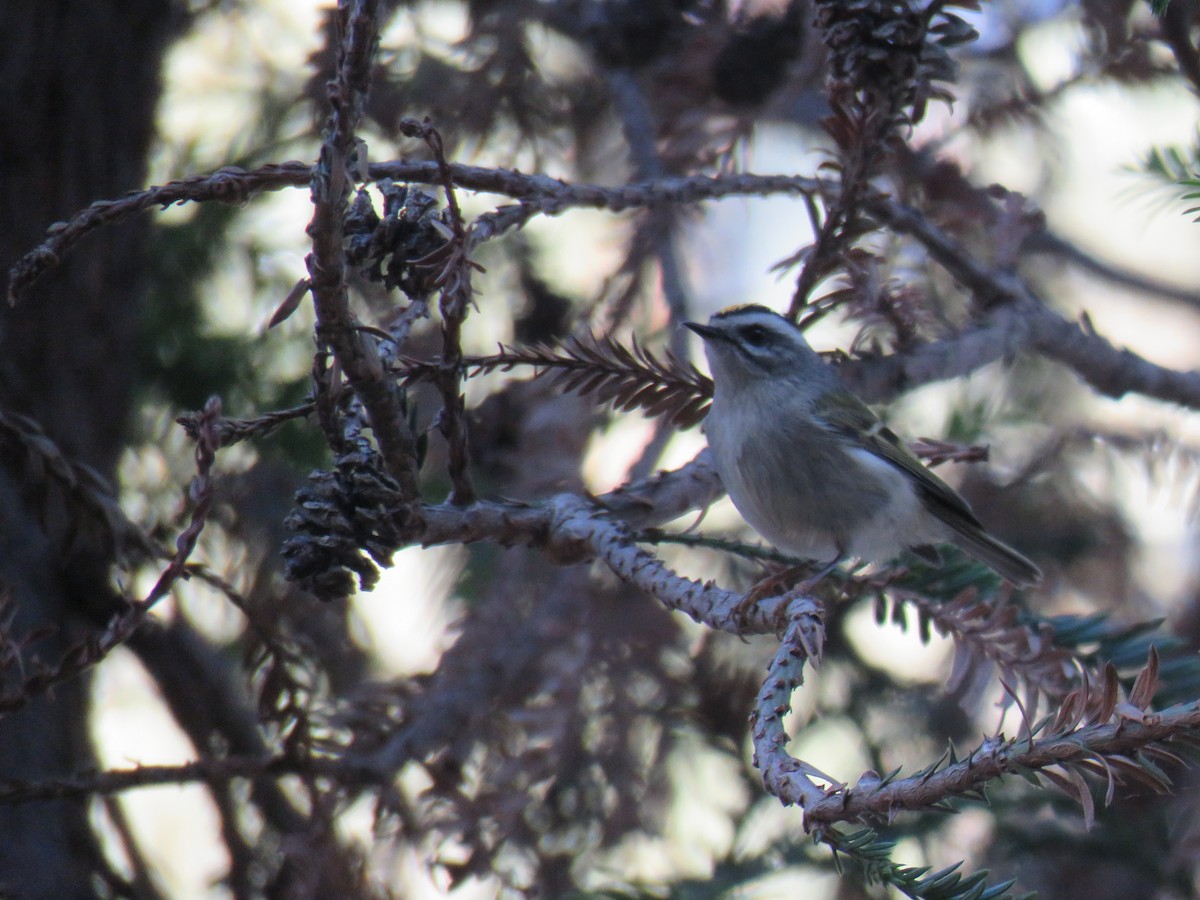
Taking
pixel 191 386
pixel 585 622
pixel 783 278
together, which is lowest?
pixel 585 622

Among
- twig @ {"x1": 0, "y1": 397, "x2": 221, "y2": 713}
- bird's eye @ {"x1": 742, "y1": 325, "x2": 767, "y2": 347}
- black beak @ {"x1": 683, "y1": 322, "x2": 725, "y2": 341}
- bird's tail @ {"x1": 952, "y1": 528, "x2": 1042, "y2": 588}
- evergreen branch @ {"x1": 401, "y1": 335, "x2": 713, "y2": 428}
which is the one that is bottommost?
twig @ {"x1": 0, "y1": 397, "x2": 221, "y2": 713}

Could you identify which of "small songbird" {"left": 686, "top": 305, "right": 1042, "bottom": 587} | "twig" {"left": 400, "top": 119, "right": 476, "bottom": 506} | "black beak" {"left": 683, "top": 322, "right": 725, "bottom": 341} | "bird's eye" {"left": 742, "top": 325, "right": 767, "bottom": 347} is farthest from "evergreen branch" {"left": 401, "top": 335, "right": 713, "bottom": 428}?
"bird's eye" {"left": 742, "top": 325, "right": 767, "bottom": 347}

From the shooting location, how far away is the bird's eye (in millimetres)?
2926

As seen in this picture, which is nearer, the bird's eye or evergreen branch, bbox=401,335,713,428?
evergreen branch, bbox=401,335,713,428

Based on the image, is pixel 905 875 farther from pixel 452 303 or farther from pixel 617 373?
pixel 617 373

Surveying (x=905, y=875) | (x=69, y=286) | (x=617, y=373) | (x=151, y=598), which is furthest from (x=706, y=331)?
(x=905, y=875)

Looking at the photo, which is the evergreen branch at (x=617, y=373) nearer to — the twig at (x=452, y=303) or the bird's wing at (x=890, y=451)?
the twig at (x=452, y=303)

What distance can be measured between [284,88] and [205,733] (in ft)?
6.39

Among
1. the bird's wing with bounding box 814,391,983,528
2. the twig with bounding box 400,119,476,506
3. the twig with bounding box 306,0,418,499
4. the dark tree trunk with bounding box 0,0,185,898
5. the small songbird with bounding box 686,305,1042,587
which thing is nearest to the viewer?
the twig with bounding box 306,0,418,499

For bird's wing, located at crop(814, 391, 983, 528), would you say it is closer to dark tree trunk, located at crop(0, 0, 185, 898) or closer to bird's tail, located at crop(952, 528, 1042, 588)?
bird's tail, located at crop(952, 528, 1042, 588)

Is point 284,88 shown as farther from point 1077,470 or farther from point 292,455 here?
point 1077,470

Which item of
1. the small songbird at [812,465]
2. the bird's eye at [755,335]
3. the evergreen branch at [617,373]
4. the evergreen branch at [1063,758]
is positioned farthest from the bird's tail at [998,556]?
the evergreen branch at [1063,758]

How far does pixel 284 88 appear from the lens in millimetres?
3443

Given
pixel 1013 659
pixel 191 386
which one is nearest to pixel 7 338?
pixel 191 386
